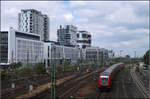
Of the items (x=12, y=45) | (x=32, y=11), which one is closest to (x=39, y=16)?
(x=32, y=11)

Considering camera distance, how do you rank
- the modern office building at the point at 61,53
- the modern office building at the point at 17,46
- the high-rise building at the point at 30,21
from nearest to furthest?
the modern office building at the point at 17,46, the modern office building at the point at 61,53, the high-rise building at the point at 30,21

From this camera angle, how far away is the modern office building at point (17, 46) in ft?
159

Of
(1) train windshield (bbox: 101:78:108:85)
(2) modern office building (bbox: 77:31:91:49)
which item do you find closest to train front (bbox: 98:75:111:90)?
(1) train windshield (bbox: 101:78:108:85)

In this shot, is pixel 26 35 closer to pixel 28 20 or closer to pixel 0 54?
pixel 0 54

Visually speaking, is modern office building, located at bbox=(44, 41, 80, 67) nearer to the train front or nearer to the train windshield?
the train front

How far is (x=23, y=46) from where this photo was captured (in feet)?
177

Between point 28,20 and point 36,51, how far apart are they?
24.0 metres

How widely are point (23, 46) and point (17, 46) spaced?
3.40 m

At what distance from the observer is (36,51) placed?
61125 mm

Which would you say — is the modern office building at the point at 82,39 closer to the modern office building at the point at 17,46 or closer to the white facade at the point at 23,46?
the white facade at the point at 23,46

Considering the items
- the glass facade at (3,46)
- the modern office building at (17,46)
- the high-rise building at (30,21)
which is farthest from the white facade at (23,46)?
the high-rise building at (30,21)

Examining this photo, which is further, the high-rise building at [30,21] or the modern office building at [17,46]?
the high-rise building at [30,21]

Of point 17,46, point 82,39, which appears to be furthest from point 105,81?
point 82,39

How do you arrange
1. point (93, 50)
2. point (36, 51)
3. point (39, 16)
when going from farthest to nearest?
point (93, 50) < point (39, 16) < point (36, 51)
